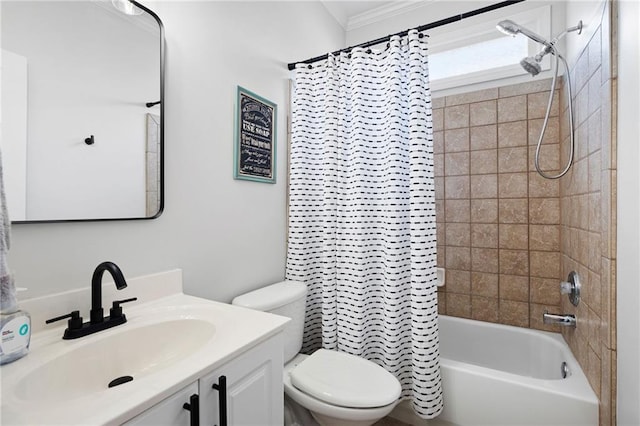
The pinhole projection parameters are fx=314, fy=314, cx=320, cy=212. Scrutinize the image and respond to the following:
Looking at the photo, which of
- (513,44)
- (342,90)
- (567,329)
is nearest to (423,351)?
(567,329)

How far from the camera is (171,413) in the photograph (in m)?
0.68

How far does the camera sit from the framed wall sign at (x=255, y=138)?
1.56 m

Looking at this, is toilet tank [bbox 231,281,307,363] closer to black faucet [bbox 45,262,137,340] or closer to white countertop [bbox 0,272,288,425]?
white countertop [bbox 0,272,288,425]

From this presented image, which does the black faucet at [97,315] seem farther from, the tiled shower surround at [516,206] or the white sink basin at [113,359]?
the tiled shower surround at [516,206]

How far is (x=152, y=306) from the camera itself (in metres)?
1.13

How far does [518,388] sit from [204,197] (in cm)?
164

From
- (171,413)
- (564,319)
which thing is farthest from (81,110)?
(564,319)

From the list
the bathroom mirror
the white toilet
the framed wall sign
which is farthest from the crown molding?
the white toilet

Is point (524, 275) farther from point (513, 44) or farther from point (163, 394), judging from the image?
point (163, 394)

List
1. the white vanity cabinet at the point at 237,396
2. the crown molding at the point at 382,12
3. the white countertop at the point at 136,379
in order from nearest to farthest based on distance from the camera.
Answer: the white countertop at the point at 136,379 → the white vanity cabinet at the point at 237,396 → the crown molding at the point at 382,12

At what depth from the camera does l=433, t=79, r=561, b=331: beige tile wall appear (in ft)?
6.59

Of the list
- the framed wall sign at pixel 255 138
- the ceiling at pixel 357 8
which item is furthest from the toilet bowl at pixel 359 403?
the ceiling at pixel 357 8

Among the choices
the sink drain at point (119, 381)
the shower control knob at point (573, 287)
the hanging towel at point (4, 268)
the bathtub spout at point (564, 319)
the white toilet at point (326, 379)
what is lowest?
the white toilet at point (326, 379)

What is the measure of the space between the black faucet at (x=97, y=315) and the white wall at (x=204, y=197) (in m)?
0.11
